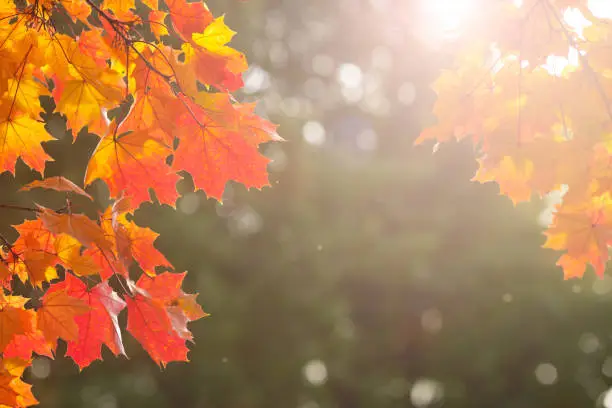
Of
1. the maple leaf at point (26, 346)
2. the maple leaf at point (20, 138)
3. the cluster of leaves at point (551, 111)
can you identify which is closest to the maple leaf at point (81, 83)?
the maple leaf at point (20, 138)

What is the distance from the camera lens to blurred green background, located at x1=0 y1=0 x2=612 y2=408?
7.93m

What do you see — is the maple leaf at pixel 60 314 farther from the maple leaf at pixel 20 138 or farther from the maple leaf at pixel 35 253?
the maple leaf at pixel 20 138

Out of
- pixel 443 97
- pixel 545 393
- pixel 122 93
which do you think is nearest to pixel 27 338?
pixel 122 93

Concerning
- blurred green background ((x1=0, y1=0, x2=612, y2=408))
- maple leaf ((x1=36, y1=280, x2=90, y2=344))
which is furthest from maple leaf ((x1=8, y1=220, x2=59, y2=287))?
blurred green background ((x1=0, y1=0, x2=612, y2=408))

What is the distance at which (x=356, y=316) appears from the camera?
8875 mm

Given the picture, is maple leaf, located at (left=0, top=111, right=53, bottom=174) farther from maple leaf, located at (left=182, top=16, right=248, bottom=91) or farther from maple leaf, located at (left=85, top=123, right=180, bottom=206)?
maple leaf, located at (left=182, top=16, right=248, bottom=91)

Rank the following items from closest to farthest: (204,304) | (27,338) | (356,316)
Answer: (27,338) → (204,304) → (356,316)

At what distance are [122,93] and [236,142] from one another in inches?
12.8

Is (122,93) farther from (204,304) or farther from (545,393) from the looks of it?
(545,393)

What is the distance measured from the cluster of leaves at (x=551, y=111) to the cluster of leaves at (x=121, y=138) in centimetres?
80

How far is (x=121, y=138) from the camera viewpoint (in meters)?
1.66

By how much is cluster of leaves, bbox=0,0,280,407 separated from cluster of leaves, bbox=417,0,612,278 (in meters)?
0.80

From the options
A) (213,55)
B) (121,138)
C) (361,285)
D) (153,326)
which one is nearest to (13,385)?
(153,326)

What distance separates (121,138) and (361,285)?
730 centimetres
